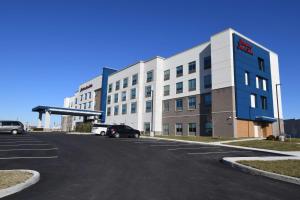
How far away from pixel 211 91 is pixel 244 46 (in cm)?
879

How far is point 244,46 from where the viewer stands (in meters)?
39.8

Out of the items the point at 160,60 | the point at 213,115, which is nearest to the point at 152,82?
the point at 160,60

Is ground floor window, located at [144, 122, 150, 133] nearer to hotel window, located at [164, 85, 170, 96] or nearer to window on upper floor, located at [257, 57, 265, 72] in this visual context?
hotel window, located at [164, 85, 170, 96]

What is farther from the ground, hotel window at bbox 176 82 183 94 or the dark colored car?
hotel window at bbox 176 82 183 94

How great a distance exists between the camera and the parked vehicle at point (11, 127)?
35.8 meters

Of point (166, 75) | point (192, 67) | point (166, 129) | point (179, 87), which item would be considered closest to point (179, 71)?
point (179, 87)

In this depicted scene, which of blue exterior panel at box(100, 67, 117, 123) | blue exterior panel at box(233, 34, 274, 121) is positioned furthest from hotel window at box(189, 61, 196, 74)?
blue exterior panel at box(100, 67, 117, 123)

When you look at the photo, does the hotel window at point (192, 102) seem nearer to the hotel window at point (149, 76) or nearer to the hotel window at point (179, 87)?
the hotel window at point (179, 87)

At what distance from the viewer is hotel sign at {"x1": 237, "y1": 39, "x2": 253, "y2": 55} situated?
38.9 meters

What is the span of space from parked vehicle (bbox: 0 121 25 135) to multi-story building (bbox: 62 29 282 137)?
22553 millimetres

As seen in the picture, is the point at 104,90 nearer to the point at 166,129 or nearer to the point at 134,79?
the point at 134,79

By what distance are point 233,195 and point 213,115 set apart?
31.8m

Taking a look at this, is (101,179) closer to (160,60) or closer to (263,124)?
(263,124)

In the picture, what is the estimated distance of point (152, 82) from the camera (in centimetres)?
5200
